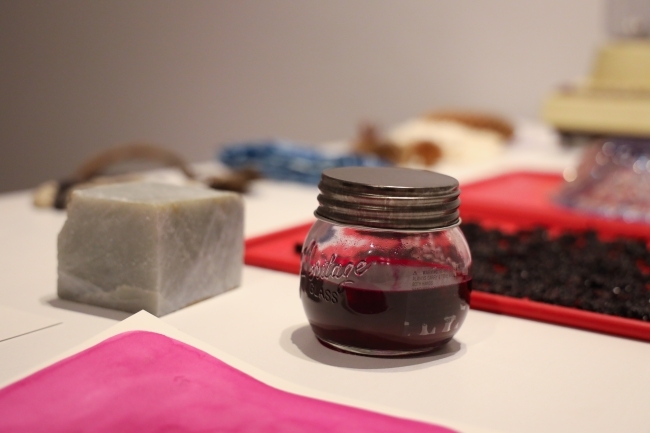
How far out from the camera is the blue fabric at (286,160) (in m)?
1.47

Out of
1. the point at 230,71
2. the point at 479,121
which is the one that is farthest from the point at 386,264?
the point at 230,71

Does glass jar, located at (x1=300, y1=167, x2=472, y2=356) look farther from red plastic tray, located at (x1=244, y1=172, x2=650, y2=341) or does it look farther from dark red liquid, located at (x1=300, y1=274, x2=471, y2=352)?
red plastic tray, located at (x1=244, y1=172, x2=650, y2=341)

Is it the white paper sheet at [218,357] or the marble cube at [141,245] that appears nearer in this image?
the white paper sheet at [218,357]

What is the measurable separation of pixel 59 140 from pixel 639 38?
2.02 metres

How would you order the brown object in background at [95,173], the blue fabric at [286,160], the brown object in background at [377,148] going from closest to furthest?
the brown object in background at [95,173] < the blue fabric at [286,160] < the brown object in background at [377,148]

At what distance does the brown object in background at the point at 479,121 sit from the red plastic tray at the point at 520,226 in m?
0.47

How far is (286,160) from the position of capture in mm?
1506

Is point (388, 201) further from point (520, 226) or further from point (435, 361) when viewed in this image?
point (520, 226)

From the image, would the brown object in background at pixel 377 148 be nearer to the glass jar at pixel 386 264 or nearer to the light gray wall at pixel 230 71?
the glass jar at pixel 386 264

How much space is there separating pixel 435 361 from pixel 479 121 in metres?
1.48

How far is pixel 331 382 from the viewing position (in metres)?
0.61

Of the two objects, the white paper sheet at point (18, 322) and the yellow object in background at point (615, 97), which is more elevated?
the yellow object in background at point (615, 97)

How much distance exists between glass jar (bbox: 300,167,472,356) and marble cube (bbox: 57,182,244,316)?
0.14 meters

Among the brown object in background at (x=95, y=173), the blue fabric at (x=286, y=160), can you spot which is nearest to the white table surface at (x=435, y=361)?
the brown object in background at (x=95, y=173)
